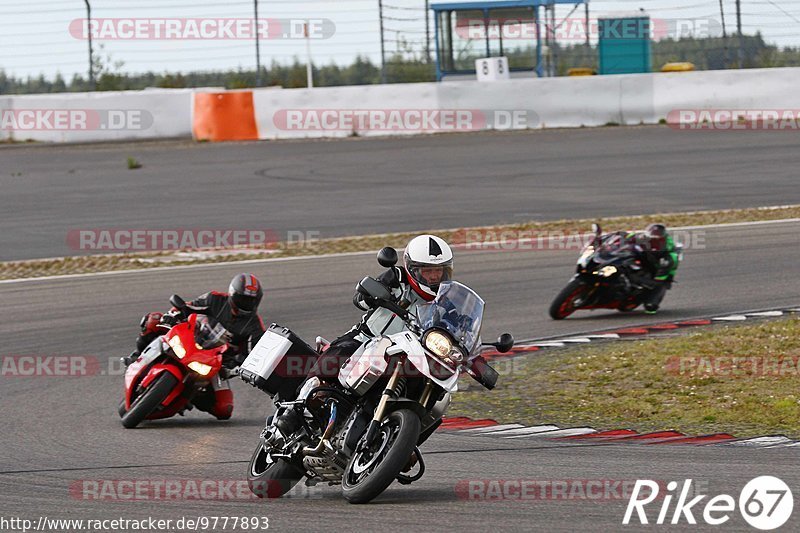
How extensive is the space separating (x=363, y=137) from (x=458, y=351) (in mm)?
20815

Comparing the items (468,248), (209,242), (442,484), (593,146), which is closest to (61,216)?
(209,242)

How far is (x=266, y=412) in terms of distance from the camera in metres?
9.59

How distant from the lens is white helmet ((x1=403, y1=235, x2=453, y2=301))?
6207 millimetres

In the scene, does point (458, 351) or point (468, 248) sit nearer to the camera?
point (458, 351)

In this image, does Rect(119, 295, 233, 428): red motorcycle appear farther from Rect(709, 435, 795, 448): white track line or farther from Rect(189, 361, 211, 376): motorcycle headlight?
Rect(709, 435, 795, 448): white track line

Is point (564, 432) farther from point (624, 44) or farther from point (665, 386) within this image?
point (624, 44)

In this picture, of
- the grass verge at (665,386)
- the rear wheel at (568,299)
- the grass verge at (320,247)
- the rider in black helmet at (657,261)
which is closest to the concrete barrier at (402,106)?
the grass verge at (320,247)

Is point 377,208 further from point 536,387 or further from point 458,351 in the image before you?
→ point 458,351

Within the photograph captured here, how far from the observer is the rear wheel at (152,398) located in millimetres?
8789

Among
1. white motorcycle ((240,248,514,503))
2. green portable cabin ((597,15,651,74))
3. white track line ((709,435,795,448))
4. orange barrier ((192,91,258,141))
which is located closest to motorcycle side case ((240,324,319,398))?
white motorcycle ((240,248,514,503))

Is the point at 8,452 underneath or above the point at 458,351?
underneath

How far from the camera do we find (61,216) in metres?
19.5

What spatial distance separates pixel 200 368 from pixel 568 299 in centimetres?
506

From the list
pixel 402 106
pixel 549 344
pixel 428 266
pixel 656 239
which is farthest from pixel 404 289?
pixel 402 106
